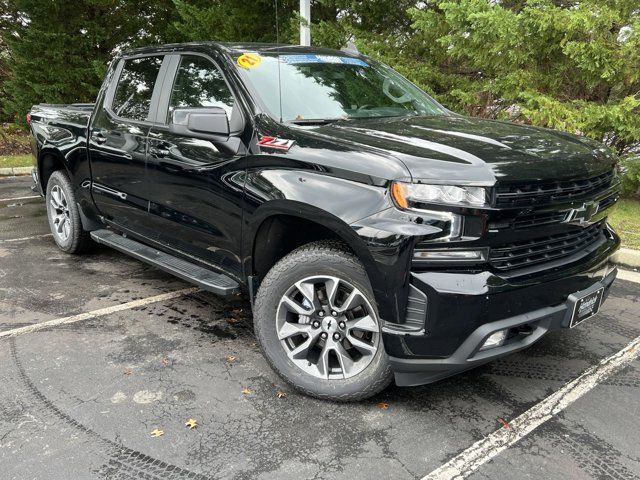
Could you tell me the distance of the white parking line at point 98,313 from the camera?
3863 millimetres

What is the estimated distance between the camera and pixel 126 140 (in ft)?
13.9

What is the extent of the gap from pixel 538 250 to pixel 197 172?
2.10 m

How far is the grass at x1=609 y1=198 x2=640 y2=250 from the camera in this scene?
569 cm

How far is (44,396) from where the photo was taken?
3.02 metres

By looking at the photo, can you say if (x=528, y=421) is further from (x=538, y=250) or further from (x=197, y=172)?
(x=197, y=172)

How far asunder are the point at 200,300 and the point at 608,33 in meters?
5.89

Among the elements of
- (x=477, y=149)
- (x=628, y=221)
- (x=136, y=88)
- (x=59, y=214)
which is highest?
(x=136, y=88)

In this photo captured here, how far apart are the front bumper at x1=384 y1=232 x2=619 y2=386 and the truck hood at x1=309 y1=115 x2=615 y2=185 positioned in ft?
1.53

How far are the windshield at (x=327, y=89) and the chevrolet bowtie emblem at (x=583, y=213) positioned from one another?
4.58 ft

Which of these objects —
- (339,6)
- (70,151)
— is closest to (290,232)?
(70,151)

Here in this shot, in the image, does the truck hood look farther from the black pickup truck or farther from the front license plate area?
the front license plate area

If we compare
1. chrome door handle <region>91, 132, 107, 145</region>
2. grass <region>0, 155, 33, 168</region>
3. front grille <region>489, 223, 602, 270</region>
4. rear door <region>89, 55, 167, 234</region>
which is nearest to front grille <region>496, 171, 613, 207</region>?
front grille <region>489, 223, 602, 270</region>

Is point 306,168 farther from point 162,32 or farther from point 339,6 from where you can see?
point 162,32

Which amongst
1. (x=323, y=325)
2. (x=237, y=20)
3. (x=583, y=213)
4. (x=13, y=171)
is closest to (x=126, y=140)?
(x=323, y=325)
